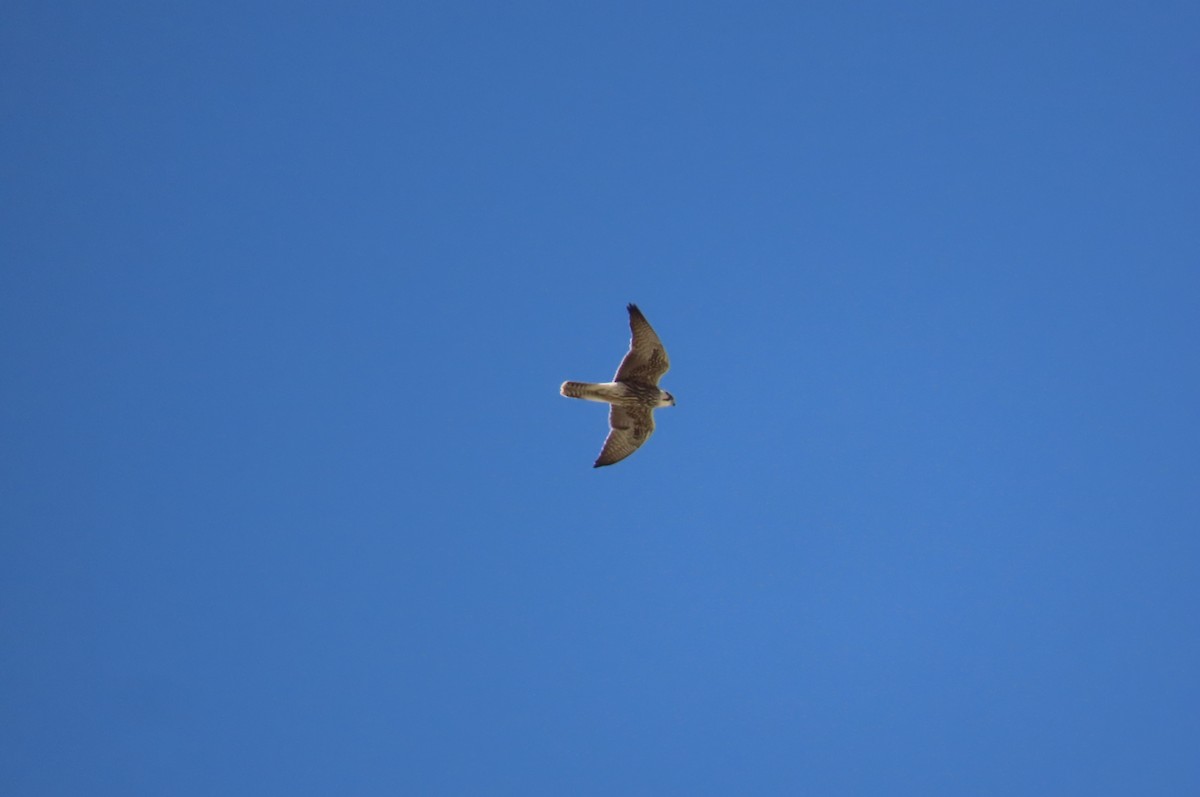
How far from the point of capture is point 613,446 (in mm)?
18766

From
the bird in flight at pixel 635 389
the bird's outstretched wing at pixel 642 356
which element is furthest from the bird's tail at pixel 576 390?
the bird's outstretched wing at pixel 642 356

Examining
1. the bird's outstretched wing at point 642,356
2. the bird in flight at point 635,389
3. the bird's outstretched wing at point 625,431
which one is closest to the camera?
the bird's outstretched wing at point 642,356

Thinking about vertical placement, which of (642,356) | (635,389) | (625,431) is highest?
(642,356)

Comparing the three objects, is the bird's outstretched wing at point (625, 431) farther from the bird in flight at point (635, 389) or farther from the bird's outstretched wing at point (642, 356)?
the bird's outstretched wing at point (642, 356)

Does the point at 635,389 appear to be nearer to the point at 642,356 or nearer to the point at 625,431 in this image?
the point at 642,356

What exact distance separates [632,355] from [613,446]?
1.87m

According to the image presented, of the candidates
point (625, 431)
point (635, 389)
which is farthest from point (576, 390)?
point (625, 431)

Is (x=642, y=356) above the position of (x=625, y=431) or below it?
above

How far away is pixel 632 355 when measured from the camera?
1777cm

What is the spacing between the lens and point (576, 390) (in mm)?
17781

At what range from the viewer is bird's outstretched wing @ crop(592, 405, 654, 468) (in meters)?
18.4

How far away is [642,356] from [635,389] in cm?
57

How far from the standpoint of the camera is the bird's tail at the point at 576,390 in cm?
1778

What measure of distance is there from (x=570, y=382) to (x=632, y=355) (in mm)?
1118
